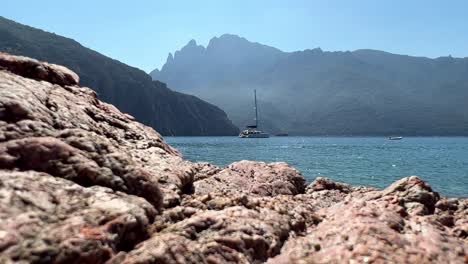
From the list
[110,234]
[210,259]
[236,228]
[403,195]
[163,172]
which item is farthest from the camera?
[403,195]

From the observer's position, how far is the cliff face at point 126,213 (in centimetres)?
592

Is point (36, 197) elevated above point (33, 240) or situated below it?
above

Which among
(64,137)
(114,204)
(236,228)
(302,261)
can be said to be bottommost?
(302,261)

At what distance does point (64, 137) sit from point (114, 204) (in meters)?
2.01

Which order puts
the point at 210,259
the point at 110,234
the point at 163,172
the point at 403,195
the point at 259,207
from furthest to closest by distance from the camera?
the point at 403,195 → the point at 163,172 → the point at 259,207 → the point at 210,259 → the point at 110,234

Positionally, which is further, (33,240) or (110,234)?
(110,234)

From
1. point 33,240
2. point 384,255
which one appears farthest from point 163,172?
point 384,255

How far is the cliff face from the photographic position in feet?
19.4

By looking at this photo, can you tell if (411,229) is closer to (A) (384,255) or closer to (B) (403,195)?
(A) (384,255)

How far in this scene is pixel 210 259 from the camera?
21.9 feet

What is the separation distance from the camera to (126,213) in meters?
6.68

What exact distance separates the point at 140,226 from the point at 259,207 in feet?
10.8

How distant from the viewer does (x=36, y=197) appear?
6180 mm

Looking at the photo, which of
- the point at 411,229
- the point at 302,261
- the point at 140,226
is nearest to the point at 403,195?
the point at 411,229
